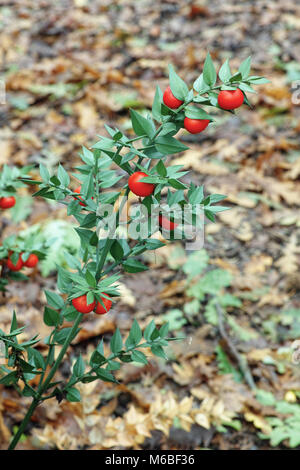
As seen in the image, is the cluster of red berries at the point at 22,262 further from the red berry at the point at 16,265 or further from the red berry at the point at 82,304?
the red berry at the point at 82,304

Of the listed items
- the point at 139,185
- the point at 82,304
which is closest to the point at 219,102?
the point at 139,185

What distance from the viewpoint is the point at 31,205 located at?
326 centimetres

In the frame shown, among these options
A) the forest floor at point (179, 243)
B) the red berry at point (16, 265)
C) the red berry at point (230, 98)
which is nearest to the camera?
the red berry at point (230, 98)

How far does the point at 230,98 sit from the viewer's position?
1.05 metres

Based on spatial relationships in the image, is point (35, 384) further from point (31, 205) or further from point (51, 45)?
point (51, 45)

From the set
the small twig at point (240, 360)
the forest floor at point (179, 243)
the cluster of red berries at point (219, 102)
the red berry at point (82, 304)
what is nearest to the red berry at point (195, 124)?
the cluster of red berries at point (219, 102)

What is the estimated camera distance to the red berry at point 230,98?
1.05 metres

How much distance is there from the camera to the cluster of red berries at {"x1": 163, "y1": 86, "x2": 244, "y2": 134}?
41.5 inches

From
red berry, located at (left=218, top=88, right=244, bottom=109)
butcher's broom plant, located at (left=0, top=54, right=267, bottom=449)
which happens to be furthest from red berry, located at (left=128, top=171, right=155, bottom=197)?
red berry, located at (left=218, top=88, right=244, bottom=109)

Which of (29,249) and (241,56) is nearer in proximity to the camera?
(29,249)

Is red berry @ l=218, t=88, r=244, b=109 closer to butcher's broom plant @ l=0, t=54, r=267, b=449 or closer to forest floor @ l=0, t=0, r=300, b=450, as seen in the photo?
butcher's broom plant @ l=0, t=54, r=267, b=449
